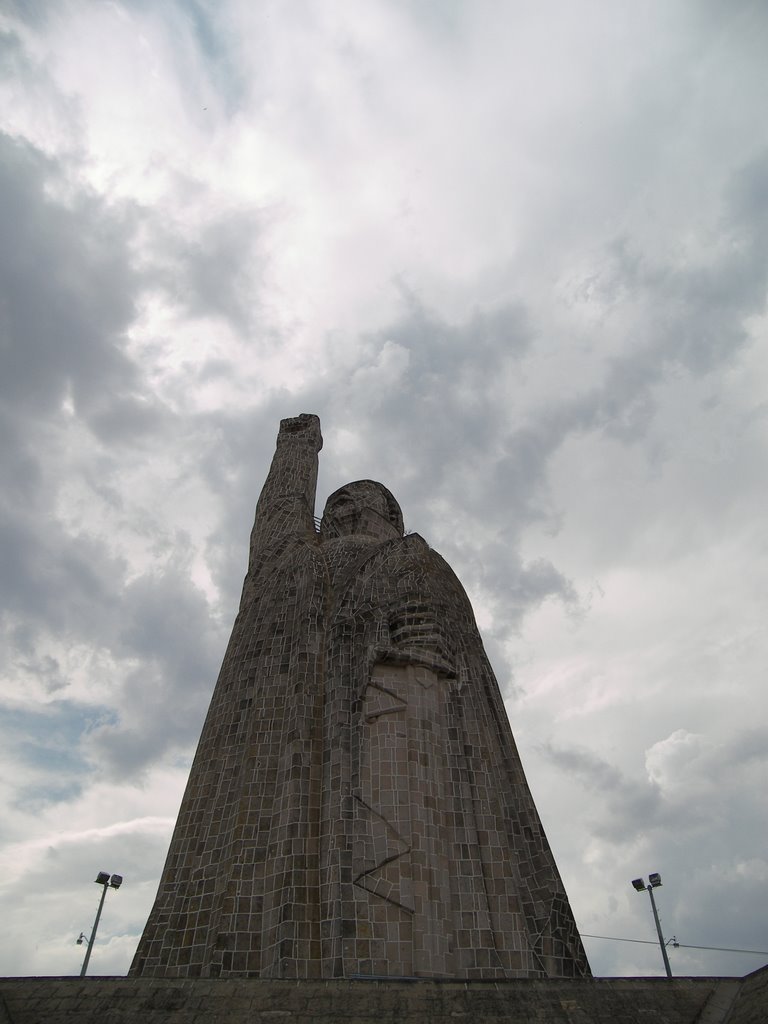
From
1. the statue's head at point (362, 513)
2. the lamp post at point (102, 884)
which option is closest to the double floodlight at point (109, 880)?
the lamp post at point (102, 884)

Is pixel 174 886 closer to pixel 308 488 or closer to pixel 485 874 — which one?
pixel 485 874

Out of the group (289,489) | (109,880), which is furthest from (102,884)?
(289,489)

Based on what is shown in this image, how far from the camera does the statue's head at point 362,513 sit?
16.3m

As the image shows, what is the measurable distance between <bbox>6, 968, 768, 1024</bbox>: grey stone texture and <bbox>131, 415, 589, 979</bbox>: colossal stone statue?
331cm

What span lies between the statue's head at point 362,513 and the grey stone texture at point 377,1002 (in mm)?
10621

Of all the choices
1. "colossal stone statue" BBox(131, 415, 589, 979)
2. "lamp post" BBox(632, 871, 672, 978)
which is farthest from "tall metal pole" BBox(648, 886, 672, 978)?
"colossal stone statue" BBox(131, 415, 589, 979)

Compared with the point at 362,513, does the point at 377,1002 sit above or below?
below

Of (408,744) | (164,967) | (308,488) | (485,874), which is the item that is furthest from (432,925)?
(308,488)

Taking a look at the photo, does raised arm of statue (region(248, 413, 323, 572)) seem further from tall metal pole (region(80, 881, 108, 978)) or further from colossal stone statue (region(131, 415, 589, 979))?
tall metal pole (region(80, 881, 108, 978))

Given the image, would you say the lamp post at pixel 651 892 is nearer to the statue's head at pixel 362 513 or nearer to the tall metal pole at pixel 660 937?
the tall metal pole at pixel 660 937

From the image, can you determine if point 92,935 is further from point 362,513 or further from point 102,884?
point 362,513

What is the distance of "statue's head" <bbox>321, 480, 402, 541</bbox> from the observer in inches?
643

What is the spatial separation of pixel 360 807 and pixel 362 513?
25.1ft

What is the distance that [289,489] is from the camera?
16.7 m
